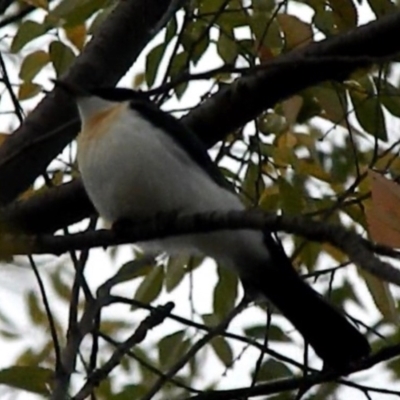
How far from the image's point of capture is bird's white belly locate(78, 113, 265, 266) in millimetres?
3137

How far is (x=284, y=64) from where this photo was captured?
2.54 m

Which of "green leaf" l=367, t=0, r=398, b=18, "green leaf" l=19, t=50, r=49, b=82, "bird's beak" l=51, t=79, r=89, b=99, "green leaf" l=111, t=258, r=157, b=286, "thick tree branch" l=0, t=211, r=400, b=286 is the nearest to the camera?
"thick tree branch" l=0, t=211, r=400, b=286

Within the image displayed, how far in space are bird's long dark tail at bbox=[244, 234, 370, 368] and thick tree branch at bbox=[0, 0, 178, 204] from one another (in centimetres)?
71

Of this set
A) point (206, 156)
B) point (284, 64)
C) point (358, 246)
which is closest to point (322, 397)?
point (206, 156)

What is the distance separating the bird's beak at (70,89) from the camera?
10.9 feet

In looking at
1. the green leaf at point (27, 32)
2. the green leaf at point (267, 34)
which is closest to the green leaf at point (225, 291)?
the green leaf at point (267, 34)

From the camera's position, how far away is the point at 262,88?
112 inches

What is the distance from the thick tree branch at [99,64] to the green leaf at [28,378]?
25.2 inches

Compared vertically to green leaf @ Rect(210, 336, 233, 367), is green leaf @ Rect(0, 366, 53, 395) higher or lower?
lower

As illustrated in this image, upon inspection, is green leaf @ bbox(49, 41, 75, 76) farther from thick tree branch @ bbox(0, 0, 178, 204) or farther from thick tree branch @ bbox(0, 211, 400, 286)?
thick tree branch @ bbox(0, 211, 400, 286)

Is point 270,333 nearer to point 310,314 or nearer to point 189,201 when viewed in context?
point 310,314

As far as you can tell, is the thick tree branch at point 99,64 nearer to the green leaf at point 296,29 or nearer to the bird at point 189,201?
the bird at point 189,201

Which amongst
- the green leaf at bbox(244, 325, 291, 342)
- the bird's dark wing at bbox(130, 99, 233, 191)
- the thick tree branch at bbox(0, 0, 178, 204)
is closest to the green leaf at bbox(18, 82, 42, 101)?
the thick tree branch at bbox(0, 0, 178, 204)

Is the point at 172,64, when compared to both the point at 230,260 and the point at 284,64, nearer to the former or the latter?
the point at 230,260
